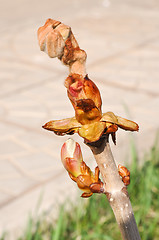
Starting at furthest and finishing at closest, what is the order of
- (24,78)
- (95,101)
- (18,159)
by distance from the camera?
1. (24,78)
2. (18,159)
3. (95,101)

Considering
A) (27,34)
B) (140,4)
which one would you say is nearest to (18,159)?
(27,34)

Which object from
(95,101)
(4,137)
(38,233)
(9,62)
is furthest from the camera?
(9,62)

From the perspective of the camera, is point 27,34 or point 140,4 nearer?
point 27,34

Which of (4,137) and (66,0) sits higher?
(66,0)

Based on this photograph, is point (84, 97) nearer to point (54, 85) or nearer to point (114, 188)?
point (114, 188)

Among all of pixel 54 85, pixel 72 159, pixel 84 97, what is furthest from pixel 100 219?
pixel 54 85

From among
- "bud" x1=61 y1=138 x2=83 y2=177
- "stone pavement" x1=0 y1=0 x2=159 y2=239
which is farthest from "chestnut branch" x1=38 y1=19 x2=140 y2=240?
"stone pavement" x1=0 y1=0 x2=159 y2=239

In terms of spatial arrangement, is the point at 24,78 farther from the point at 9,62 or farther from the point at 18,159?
the point at 18,159

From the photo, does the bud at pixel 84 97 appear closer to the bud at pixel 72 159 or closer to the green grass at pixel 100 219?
the bud at pixel 72 159

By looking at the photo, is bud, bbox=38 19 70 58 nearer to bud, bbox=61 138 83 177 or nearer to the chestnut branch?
the chestnut branch
